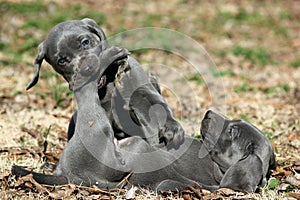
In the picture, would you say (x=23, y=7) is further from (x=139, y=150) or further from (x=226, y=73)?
(x=139, y=150)

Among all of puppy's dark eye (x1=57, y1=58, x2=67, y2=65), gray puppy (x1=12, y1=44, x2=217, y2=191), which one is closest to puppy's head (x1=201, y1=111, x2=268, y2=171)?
gray puppy (x1=12, y1=44, x2=217, y2=191)

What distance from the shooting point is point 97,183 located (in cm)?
404

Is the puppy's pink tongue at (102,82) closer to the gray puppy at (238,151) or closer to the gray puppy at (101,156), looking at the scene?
the gray puppy at (101,156)

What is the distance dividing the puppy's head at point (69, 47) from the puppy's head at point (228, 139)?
Answer: 3.49 ft

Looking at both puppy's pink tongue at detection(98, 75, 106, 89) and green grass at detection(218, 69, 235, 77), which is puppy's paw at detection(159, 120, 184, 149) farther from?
green grass at detection(218, 69, 235, 77)

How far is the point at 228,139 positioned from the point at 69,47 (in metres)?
1.43

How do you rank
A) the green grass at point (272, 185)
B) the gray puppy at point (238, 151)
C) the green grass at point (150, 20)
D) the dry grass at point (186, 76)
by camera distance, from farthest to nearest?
the green grass at point (150, 20)
the dry grass at point (186, 76)
the green grass at point (272, 185)
the gray puppy at point (238, 151)

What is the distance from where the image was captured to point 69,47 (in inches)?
173

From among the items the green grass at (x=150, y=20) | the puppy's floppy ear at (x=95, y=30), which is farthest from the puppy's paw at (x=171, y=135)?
the green grass at (x=150, y=20)

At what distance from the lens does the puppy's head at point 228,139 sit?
4184 mm

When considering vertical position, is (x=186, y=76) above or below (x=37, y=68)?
below

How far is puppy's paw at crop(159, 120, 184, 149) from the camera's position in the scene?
4.14 metres

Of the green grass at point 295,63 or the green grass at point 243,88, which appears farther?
the green grass at point 295,63

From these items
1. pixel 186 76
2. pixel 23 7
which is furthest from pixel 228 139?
pixel 23 7
